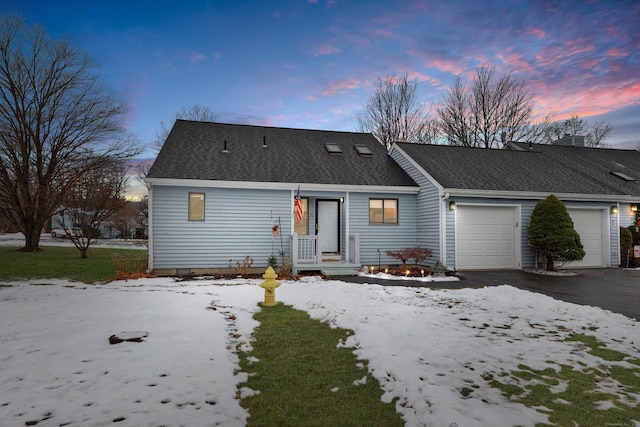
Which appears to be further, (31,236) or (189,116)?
(189,116)

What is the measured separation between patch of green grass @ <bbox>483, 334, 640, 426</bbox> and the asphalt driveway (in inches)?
135

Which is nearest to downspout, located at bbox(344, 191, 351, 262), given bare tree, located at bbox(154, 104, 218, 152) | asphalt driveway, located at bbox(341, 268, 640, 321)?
asphalt driveway, located at bbox(341, 268, 640, 321)

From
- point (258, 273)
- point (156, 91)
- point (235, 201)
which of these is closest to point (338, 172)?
point (235, 201)

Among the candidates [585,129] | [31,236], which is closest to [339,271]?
[31,236]

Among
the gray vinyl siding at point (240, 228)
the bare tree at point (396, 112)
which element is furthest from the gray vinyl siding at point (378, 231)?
the bare tree at point (396, 112)

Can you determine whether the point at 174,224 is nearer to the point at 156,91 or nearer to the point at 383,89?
the point at 156,91

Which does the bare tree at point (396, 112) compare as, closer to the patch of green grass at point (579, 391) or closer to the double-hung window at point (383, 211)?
the double-hung window at point (383, 211)

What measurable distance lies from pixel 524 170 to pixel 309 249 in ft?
31.3

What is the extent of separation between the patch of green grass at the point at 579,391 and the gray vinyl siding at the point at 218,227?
873 centimetres

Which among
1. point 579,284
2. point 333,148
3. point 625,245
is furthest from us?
point 333,148

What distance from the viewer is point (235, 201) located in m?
11.2

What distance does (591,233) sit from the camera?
12562 mm

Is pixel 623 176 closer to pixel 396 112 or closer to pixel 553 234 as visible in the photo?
pixel 553 234

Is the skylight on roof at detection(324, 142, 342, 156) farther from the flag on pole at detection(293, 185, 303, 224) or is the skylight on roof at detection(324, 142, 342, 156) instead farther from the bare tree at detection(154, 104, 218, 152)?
the bare tree at detection(154, 104, 218, 152)
